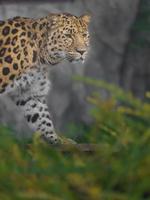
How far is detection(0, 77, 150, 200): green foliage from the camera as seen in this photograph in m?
2.24

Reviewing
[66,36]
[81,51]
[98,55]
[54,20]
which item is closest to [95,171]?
[81,51]

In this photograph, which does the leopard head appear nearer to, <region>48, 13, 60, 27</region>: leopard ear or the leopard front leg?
<region>48, 13, 60, 27</region>: leopard ear

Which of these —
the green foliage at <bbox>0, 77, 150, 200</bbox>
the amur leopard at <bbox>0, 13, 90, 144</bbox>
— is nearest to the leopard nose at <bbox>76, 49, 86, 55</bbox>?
the amur leopard at <bbox>0, 13, 90, 144</bbox>

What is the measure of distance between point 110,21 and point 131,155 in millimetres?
12830

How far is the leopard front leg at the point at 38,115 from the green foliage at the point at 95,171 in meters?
7.08

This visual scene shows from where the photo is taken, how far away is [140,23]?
15.5m

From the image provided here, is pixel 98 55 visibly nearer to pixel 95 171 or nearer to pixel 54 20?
pixel 54 20

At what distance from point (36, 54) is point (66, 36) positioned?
0.36m

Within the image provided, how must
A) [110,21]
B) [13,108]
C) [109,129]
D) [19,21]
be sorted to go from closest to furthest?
[109,129] < [19,21] < [13,108] < [110,21]

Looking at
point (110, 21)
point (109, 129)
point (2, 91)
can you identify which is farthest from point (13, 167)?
point (110, 21)

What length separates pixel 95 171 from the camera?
2324 millimetres

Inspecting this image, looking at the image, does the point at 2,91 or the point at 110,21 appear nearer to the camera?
the point at 2,91

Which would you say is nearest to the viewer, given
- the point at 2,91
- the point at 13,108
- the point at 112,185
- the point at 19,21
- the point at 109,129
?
the point at 112,185

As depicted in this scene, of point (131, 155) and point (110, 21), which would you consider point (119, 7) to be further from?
point (131, 155)
